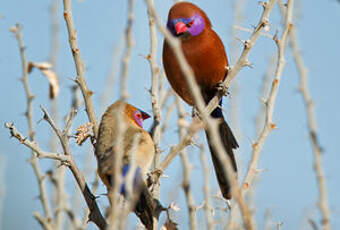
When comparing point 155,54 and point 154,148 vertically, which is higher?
point 155,54

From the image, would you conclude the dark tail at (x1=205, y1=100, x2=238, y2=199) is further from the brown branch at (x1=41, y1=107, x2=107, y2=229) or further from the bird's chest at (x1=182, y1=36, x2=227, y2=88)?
the brown branch at (x1=41, y1=107, x2=107, y2=229)

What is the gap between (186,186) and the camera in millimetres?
2184

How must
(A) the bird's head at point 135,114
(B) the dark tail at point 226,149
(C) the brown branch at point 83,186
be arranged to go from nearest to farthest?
(C) the brown branch at point 83,186
(A) the bird's head at point 135,114
(B) the dark tail at point 226,149

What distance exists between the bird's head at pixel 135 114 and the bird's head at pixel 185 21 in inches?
25.0

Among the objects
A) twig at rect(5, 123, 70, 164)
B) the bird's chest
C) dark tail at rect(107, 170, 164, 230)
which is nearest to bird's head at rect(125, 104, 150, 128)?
the bird's chest

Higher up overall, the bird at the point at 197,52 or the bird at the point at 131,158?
the bird at the point at 197,52

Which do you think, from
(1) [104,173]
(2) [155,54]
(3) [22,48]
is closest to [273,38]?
(2) [155,54]

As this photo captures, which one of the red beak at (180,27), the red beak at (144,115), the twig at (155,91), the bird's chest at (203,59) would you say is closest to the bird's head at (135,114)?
the red beak at (144,115)

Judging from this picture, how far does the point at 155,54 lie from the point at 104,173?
33.9 inches

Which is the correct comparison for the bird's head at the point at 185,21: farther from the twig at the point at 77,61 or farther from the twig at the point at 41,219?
the twig at the point at 41,219

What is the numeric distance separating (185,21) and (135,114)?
0.77 m

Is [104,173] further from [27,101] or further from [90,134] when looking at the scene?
[27,101]

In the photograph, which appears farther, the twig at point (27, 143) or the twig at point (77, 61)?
the twig at point (77, 61)

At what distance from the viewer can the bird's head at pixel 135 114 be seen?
323 cm
